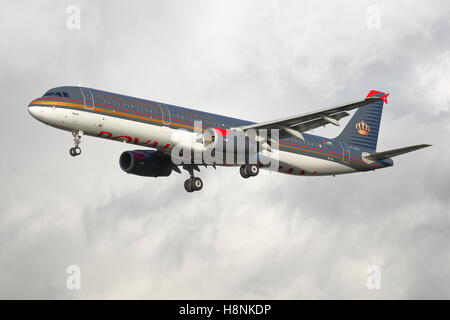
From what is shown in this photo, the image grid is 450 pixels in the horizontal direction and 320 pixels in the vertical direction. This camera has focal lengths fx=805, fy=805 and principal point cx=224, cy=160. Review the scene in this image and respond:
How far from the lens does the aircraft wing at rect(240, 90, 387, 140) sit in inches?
1864

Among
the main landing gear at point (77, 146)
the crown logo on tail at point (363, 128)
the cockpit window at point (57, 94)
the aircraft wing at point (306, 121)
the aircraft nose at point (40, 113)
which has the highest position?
the crown logo on tail at point (363, 128)

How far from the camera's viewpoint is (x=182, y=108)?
50.2 m

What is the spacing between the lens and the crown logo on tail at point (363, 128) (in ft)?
203

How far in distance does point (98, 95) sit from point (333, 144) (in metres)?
19.2

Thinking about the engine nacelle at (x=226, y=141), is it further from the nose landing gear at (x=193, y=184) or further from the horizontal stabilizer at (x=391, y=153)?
the horizontal stabilizer at (x=391, y=153)

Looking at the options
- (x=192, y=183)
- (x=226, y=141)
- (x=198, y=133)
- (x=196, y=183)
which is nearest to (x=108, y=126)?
(x=198, y=133)

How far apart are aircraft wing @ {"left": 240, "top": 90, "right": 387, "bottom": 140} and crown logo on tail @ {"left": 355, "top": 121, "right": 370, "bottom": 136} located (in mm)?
11060

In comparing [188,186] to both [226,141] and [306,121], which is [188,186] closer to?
[226,141]

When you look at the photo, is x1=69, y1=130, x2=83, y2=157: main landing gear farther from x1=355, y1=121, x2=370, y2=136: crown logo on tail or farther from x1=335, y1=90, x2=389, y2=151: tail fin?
x1=355, y1=121, x2=370, y2=136: crown logo on tail

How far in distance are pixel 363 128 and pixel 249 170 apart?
1353cm

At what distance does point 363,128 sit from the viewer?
6234 centimetres

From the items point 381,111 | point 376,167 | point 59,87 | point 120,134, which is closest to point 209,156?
point 120,134

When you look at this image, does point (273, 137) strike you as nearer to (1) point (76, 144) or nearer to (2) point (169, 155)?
(2) point (169, 155)

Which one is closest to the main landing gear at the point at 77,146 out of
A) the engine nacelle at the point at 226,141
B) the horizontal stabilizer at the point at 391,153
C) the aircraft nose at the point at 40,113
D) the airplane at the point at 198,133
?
the airplane at the point at 198,133
